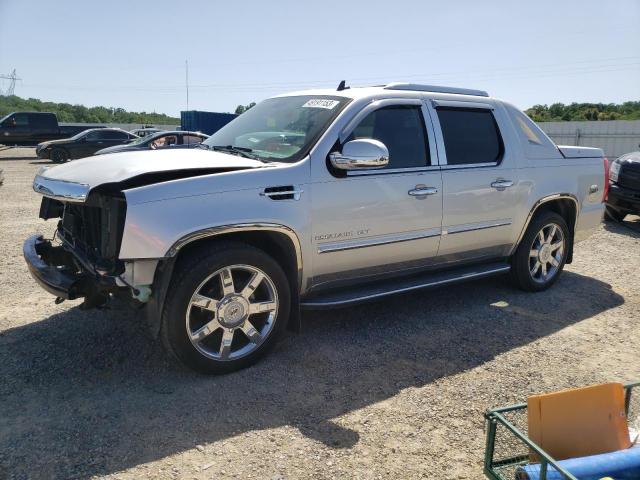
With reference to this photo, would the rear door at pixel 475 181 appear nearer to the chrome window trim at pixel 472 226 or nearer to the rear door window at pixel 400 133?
the chrome window trim at pixel 472 226

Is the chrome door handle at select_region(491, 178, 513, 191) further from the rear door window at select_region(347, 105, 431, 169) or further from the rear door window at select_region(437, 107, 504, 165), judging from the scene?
the rear door window at select_region(347, 105, 431, 169)

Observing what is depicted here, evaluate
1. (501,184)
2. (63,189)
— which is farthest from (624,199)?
(63,189)

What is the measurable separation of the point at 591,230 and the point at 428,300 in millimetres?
2173

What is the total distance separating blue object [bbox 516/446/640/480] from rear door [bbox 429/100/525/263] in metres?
2.54

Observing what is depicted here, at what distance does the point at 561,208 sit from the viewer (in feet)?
18.0

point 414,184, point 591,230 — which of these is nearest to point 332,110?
point 414,184

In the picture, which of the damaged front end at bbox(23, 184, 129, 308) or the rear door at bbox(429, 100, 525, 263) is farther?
the rear door at bbox(429, 100, 525, 263)

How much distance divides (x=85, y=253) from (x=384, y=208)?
2.15 m

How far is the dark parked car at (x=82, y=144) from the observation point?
19953 mm

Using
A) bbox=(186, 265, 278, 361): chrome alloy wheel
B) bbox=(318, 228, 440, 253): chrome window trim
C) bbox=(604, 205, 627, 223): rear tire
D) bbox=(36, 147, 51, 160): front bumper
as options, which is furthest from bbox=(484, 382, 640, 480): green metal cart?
Answer: bbox=(36, 147, 51, 160): front bumper

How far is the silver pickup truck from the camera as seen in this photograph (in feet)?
10.4

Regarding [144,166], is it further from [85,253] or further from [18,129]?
[18,129]

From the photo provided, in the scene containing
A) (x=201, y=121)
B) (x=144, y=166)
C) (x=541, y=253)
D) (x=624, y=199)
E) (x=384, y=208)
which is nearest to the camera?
(x=144, y=166)

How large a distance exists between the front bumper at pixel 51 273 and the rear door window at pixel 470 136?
→ 296 centimetres
